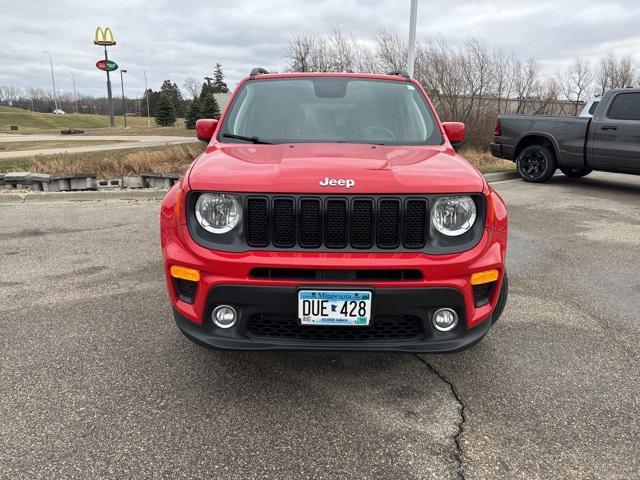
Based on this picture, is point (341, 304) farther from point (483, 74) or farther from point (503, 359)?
point (483, 74)

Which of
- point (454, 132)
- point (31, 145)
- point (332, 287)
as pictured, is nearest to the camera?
point (332, 287)

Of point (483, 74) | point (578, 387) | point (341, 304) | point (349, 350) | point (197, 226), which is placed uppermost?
point (483, 74)

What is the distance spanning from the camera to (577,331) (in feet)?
11.5

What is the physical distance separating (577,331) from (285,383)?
2223 mm

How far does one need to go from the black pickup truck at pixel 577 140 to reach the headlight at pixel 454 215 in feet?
26.0

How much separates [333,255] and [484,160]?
14.6 metres

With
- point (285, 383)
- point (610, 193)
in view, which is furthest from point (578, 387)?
point (610, 193)

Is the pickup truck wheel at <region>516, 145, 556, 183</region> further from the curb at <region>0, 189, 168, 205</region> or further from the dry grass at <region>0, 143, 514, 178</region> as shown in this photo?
the curb at <region>0, 189, 168, 205</region>

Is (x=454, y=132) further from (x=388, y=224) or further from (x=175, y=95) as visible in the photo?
(x=175, y=95)

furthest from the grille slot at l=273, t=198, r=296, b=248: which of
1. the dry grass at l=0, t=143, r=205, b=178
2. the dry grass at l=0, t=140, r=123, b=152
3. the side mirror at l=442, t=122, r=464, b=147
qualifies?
the dry grass at l=0, t=140, r=123, b=152

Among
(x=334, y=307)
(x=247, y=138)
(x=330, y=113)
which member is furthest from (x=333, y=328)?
(x=330, y=113)

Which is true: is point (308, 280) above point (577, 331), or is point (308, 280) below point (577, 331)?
above

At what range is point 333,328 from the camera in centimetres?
239

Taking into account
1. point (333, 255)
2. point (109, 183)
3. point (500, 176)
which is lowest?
point (109, 183)
